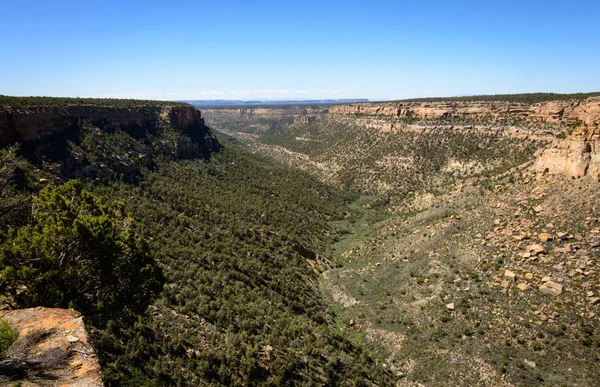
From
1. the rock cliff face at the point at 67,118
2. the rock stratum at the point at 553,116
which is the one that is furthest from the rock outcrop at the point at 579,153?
the rock cliff face at the point at 67,118

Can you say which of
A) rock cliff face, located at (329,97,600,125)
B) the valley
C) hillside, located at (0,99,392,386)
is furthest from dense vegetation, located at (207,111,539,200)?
hillside, located at (0,99,392,386)

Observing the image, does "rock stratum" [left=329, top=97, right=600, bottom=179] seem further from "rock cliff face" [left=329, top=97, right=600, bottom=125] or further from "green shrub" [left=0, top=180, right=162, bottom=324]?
"green shrub" [left=0, top=180, right=162, bottom=324]

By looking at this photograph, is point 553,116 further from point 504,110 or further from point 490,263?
point 490,263

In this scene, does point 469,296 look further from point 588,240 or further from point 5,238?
point 5,238

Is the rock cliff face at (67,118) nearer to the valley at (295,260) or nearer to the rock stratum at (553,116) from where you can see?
the valley at (295,260)

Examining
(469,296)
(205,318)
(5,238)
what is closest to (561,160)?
(469,296)
